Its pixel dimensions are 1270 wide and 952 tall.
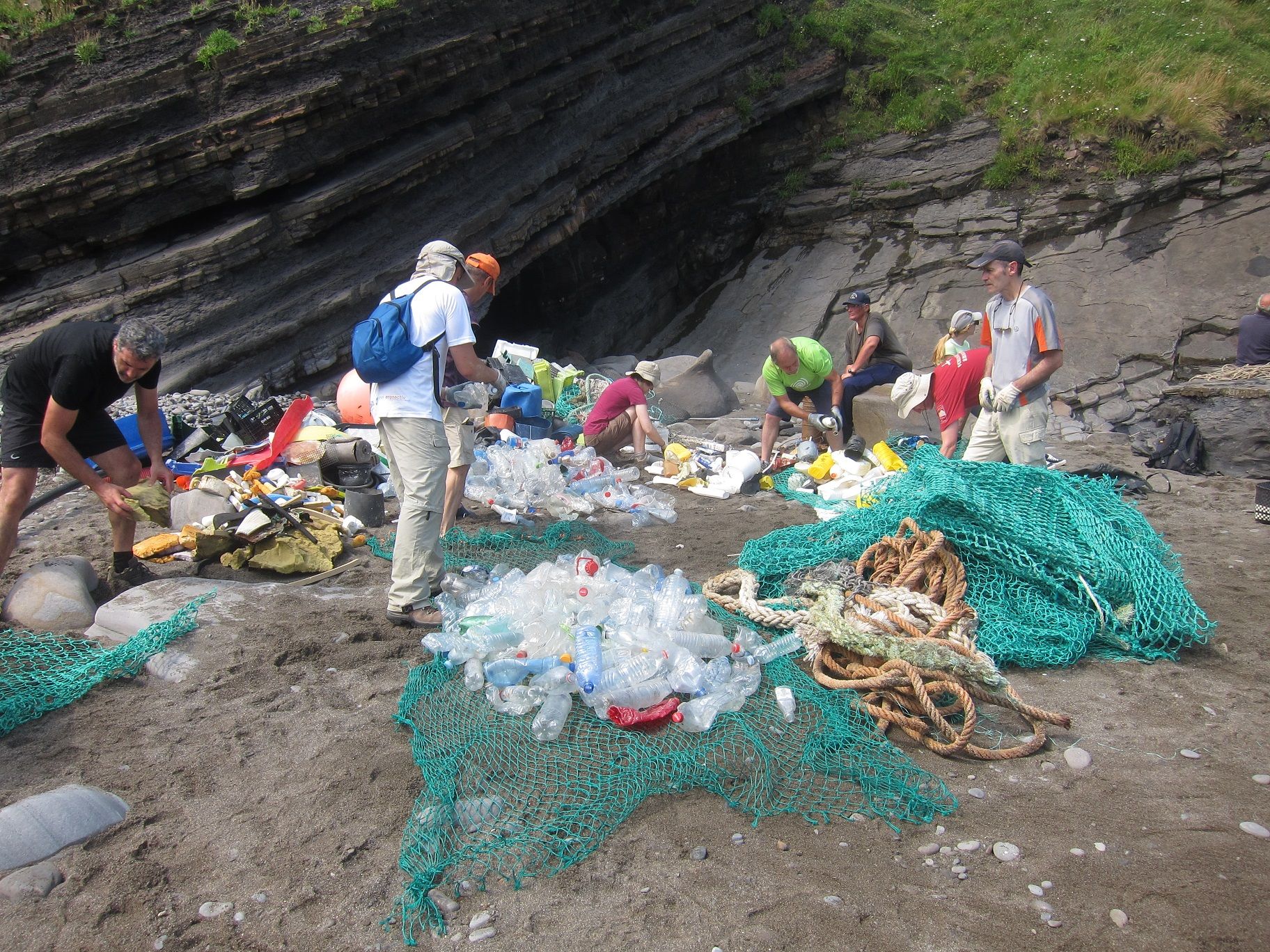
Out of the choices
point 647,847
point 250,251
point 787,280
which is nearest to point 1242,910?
point 647,847

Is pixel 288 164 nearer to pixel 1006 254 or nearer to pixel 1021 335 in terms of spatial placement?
pixel 1006 254

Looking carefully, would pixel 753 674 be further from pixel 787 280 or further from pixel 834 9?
pixel 834 9

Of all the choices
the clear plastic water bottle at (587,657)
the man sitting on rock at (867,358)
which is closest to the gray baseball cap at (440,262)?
the clear plastic water bottle at (587,657)

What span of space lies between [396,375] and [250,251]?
6337 mm

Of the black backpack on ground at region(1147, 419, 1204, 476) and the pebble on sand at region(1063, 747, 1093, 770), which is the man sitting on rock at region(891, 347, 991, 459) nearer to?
the black backpack on ground at region(1147, 419, 1204, 476)

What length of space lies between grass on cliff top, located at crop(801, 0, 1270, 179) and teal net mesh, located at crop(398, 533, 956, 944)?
1266cm

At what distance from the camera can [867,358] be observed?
311 inches

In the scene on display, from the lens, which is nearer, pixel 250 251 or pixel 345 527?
pixel 345 527

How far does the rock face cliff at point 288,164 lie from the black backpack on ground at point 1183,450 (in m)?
8.25

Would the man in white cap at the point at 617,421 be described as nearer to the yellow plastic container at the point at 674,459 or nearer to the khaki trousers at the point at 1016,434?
the yellow plastic container at the point at 674,459

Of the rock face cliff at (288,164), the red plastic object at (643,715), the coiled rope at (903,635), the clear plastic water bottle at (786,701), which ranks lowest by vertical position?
the coiled rope at (903,635)

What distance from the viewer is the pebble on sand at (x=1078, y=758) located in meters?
2.79

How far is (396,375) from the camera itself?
3852 millimetres

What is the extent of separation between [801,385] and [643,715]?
5.12 metres
